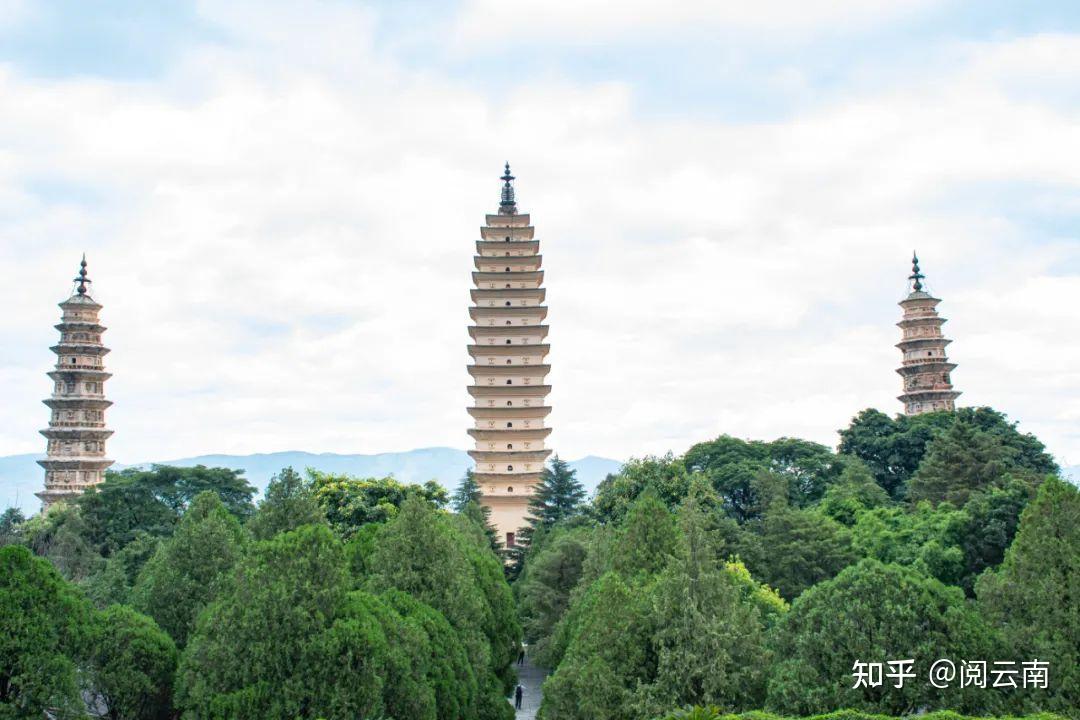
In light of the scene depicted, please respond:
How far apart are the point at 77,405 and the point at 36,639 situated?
4546 centimetres

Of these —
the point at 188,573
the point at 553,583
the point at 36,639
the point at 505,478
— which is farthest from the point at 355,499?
the point at 36,639

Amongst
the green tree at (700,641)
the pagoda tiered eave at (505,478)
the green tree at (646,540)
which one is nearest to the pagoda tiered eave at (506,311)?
the pagoda tiered eave at (505,478)

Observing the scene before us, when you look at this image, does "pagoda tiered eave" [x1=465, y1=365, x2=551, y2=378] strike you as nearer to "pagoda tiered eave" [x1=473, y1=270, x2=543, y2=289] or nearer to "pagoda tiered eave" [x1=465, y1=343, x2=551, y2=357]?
"pagoda tiered eave" [x1=465, y1=343, x2=551, y2=357]

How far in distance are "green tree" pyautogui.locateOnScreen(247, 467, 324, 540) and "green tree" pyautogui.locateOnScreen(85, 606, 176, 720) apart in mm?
5050

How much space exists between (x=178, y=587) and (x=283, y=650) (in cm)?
600

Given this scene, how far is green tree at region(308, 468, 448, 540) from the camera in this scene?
38119 millimetres

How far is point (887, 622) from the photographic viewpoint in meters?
15.9

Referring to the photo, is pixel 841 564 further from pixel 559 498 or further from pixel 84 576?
pixel 84 576

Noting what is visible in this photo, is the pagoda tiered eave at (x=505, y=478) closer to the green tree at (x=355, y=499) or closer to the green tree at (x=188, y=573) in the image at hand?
the green tree at (x=355, y=499)

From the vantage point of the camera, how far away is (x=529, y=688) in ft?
110

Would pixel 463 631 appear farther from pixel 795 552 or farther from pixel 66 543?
pixel 66 543

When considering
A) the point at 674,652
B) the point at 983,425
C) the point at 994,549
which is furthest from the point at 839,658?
the point at 983,425

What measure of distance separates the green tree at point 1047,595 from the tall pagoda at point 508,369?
125ft

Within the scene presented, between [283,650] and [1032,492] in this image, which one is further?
[1032,492]
